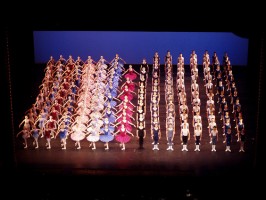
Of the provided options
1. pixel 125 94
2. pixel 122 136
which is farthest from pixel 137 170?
pixel 125 94

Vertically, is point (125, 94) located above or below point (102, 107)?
above

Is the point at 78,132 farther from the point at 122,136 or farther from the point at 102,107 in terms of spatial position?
the point at 102,107

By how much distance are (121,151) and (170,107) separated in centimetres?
160

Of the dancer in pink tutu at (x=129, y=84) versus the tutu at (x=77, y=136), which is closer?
the tutu at (x=77, y=136)


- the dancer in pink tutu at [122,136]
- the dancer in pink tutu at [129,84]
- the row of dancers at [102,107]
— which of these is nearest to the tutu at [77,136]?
the row of dancers at [102,107]
